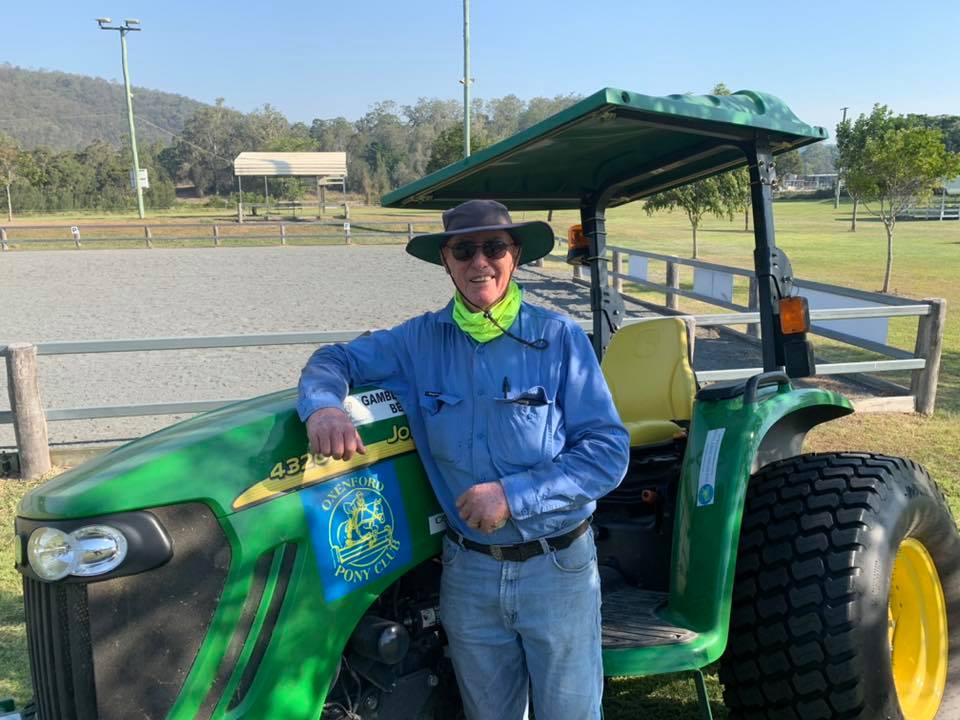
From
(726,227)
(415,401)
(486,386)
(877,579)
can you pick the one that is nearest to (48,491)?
(415,401)

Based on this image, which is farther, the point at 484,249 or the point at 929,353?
the point at 929,353

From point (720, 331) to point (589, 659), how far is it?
1057 centimetres

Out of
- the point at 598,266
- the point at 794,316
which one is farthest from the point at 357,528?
the point at 598,266

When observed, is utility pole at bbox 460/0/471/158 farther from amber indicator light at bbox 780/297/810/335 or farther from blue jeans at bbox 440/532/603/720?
blue jeans at bbox 440/532/603/720

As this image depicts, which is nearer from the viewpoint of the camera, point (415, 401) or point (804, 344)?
point (415, 401)

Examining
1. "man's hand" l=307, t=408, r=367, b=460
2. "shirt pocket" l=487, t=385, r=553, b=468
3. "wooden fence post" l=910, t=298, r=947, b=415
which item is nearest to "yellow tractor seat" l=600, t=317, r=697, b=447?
"shirt pocket" l=487, t=385, r=553, b=468

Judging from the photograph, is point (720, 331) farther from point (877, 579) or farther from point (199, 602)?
point (199, 602)

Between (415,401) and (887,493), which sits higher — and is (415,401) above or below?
above

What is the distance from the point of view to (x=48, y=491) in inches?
73.5

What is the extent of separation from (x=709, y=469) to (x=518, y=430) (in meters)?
0.83

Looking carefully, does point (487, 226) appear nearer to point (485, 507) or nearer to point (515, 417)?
point (515, 417)

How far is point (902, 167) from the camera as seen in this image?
58.3 ft

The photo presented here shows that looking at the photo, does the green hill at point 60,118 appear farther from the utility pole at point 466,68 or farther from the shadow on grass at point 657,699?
the shadow on grass at point 657,699

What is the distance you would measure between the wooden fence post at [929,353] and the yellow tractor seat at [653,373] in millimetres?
4905
